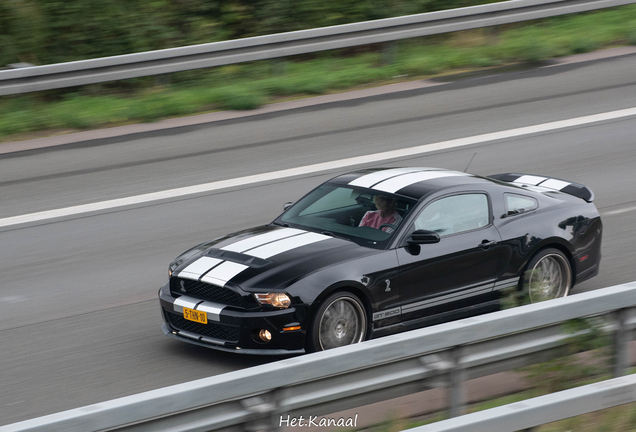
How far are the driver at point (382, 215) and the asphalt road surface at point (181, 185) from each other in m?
1.47

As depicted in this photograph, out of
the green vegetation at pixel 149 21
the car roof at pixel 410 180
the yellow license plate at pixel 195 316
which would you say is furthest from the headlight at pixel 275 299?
the green vegetation at pixel 149 21

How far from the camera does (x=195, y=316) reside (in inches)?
266

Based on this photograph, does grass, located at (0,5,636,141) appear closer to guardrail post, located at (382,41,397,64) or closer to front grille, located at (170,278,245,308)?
guardrail post, located at (382,41,397,64)

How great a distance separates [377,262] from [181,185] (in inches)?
220

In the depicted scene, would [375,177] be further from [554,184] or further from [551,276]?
[554,184]

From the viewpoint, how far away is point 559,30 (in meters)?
19.5

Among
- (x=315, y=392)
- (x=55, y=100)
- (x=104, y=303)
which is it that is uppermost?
(x=55, y=100)

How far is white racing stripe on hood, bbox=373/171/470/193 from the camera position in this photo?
7.72 meters

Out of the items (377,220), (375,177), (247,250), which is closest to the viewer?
(247,250)

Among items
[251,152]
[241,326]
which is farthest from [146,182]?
[241,326]

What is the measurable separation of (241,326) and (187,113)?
882cm

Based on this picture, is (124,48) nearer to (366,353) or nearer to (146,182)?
(146,182)

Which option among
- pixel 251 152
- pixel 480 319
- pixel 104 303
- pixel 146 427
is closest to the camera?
pixel 146 427

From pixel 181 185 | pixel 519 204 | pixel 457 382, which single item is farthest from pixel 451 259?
pixel 181 185
